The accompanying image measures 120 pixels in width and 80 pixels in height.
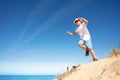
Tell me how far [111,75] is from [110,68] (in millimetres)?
381

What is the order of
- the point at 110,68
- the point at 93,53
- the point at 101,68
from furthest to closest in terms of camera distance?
1. the point at 93,53
2. the point at 101,68
3. the point at 110,68

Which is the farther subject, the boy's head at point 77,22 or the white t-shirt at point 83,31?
the boy's head at point 77,22

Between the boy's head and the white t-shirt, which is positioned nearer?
the white t-shirt

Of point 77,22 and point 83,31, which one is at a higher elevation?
point 77,22

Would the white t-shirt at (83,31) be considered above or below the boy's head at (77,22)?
below

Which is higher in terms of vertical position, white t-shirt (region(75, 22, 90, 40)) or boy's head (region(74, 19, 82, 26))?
boy's head (region(74, 19, 82, 26))

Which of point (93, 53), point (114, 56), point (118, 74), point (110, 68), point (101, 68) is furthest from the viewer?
point (93, 53)

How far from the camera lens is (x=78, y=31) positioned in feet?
32.8

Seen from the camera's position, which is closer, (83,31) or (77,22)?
(83,31)

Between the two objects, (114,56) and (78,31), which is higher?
(78,31)

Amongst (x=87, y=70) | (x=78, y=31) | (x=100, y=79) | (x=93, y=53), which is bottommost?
(x=100, y=79)

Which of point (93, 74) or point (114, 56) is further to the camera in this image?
point (114, 56)

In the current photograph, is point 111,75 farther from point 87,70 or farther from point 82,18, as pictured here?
point 82,18

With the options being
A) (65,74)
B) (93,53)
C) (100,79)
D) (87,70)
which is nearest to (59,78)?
(65,74)
